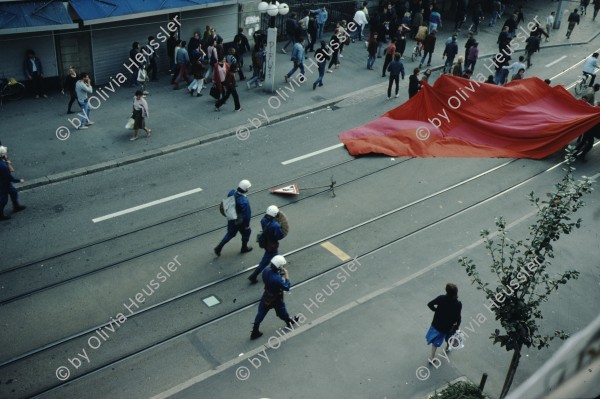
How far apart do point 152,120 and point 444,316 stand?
11970 millimetres

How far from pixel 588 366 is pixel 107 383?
933 centimetres

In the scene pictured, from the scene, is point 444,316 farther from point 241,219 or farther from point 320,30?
point 320,30

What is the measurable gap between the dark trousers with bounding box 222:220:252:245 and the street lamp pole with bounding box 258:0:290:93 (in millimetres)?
9161

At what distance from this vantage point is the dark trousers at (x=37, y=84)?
1965cm

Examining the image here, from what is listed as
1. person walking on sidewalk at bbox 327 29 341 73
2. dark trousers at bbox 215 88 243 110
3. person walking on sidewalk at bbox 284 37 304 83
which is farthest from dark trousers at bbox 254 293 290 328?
person walking on sidewalk at bbox 327 29 341 73

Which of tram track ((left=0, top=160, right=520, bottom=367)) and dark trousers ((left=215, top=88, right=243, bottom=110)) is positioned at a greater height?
dark trousers ((left=215, top=88, right=243, bottom=110))

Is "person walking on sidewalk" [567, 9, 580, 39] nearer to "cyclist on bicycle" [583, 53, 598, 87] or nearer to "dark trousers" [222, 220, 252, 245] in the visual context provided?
"cyclist on bicycle" [583, 53, 598, 87]

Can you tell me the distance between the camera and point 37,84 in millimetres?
19859

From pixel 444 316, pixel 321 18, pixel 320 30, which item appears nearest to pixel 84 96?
pixel 321 18

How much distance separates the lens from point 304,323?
1160cm

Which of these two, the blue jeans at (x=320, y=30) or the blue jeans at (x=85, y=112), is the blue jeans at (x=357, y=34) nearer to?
the blue jeans at (x=320, y=30)

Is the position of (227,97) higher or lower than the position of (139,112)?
lower

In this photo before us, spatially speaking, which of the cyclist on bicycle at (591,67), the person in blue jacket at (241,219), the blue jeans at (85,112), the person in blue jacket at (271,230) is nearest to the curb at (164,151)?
the blue jeans at (85,112)

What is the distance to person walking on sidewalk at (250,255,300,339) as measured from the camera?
34.2 ft
